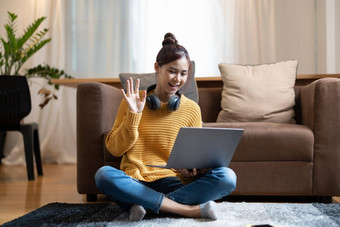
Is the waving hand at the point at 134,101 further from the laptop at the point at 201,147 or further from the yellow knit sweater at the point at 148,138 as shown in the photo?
the laptop at the point at 201,147

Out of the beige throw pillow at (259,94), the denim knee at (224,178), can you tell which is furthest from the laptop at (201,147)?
the beige throw pillow at (259,94)

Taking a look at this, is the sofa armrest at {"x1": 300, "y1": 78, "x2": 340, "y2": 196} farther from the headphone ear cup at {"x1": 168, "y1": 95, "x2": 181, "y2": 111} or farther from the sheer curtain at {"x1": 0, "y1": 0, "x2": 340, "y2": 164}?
the sheer curtain at {"x1": 0, "y1": 0, "x2": 340, "y2": 164}

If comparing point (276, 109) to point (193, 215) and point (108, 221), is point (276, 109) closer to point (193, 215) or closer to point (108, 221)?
point (193, 215)

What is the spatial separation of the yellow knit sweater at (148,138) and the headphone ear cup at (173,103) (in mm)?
59

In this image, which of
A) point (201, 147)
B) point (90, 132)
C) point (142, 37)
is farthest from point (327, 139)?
point (142, 37)

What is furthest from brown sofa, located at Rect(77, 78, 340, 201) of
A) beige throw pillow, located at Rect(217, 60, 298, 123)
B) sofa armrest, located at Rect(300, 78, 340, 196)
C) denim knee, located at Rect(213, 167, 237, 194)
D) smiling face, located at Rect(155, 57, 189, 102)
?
smiling face, located at Rect(155, 57, 189, 102)

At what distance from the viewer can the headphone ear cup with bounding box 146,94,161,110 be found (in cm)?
166

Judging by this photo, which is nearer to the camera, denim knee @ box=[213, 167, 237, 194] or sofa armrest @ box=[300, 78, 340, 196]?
denim knee @ box=[213, 167, 237, 194]

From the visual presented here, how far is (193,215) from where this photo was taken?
158cm

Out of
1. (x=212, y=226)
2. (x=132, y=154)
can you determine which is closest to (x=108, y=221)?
(x=132, y=154)

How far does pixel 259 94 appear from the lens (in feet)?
8.04

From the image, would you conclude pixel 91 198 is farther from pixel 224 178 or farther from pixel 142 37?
pixel 142 37

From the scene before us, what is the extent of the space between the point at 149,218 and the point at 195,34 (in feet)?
8.39

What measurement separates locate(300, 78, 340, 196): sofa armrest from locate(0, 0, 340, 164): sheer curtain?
173 centimetres
